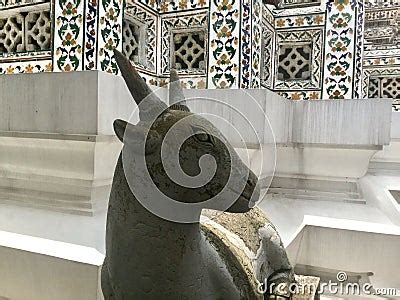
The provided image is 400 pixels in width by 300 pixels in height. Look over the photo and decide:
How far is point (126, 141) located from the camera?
0.63 meters

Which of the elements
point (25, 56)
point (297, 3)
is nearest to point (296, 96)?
point (297, 3)

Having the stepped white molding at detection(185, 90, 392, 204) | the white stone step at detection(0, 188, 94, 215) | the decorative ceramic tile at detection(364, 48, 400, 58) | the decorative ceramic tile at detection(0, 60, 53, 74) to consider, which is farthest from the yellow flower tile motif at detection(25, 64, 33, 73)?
the decorative ceramic tile at detection(364, 48, 400, 58)

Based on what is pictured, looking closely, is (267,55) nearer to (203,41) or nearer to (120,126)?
(203,41)

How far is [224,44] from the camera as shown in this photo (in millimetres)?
2020

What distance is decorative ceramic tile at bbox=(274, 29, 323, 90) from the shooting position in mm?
2498

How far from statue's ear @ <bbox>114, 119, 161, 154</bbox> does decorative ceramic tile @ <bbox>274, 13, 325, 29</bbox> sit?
7.15 feet

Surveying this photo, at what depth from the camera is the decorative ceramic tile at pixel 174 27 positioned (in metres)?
2.14

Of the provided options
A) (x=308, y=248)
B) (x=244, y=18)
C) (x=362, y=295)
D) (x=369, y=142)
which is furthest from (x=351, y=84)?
(x=362, y=295)

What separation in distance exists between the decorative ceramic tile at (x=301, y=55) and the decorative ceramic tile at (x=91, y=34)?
53.7 inches

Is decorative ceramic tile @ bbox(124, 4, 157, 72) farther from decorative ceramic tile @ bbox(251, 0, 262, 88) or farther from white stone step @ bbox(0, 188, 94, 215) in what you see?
white stone step @ bbox(0, 188, 94, 215)

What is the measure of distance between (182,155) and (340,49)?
2165 millimetres

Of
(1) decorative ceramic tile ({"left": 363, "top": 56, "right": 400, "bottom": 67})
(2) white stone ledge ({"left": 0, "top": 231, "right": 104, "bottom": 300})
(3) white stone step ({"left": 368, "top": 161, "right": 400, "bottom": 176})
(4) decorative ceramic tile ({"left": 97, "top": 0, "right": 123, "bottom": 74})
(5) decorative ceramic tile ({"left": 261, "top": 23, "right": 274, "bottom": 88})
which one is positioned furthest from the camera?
(1) decorative ceramic tile ({"left": 363, "top": 56, "right": 400, "bottom": 67})

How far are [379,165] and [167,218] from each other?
3.46 m

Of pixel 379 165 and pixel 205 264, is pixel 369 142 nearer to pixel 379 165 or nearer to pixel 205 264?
pixel 379 165
